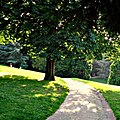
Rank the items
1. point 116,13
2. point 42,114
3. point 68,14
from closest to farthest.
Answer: point 116,13, point 68,14, point 42,114

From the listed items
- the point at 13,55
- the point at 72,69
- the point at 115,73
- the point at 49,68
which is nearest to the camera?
the point at 49,68

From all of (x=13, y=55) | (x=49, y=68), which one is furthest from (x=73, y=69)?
(x=49, y=68)

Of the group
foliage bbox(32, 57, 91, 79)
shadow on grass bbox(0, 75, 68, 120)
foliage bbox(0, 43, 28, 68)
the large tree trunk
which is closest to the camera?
shadow on grass bbox(0, 75, 68, 120)

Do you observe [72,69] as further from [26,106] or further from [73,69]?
[26,106]

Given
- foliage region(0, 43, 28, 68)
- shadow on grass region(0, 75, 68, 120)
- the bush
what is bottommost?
shadow on grass region(0, 75, 68, 120)

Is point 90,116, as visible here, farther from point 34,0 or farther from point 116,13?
point 116,13

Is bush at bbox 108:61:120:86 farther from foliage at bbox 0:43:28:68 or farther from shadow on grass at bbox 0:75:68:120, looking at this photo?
shadow on grass at bbox 0:75:68:120

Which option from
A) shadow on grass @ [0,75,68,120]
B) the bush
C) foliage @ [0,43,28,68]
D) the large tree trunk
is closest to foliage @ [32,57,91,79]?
foliage @ [0,43,28,68]

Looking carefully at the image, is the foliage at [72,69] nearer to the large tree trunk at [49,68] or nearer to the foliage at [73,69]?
the foliage at [73,69]

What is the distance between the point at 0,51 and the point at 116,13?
3423cm

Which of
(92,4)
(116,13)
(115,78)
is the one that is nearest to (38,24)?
(92,4)

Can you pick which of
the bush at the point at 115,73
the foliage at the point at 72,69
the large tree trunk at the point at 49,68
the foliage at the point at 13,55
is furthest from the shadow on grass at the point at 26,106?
the foliage at the point at 13,55

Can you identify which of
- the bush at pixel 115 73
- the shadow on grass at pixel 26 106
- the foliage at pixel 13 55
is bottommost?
the shadow on grass at pixel 26 106

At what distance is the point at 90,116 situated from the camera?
8.77m
